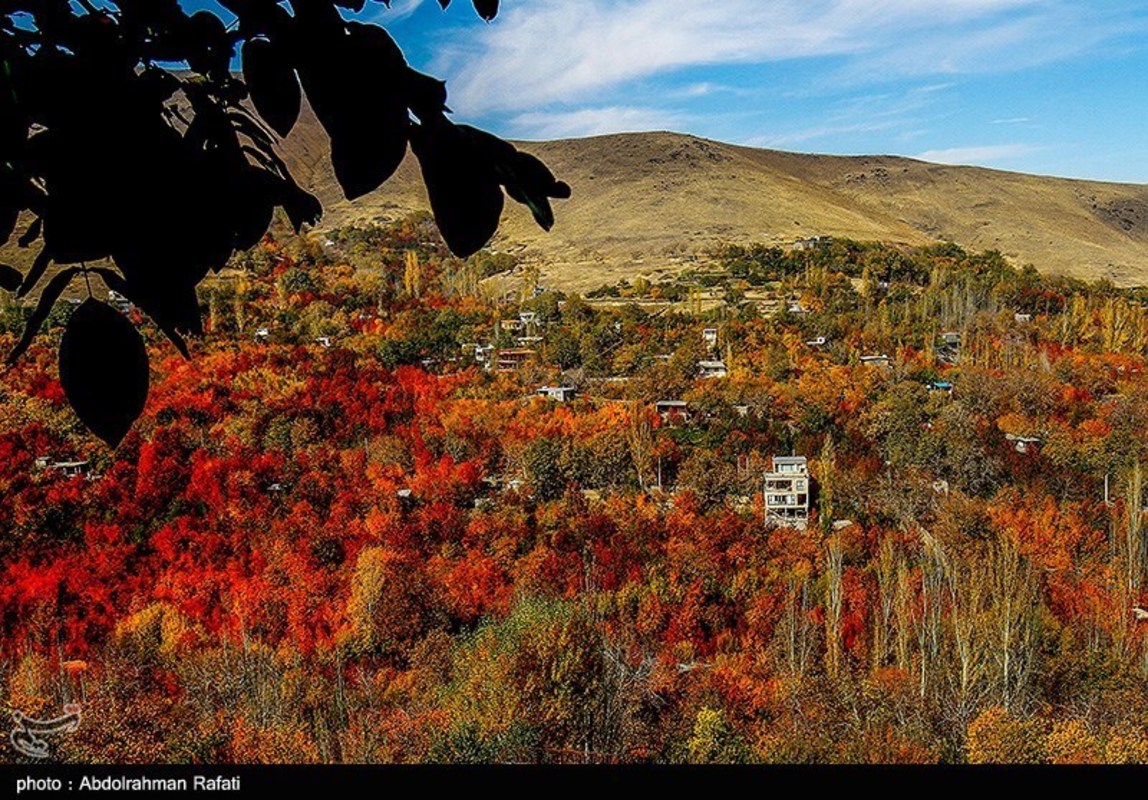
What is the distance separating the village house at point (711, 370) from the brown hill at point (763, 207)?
18211mm

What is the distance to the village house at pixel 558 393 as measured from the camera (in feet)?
91.0

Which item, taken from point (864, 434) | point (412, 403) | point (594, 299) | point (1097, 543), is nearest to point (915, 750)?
point (1097, 543)

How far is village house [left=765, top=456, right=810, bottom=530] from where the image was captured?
67.7 ft

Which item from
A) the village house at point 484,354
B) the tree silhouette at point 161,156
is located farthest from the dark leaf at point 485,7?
the village house at point 484,354

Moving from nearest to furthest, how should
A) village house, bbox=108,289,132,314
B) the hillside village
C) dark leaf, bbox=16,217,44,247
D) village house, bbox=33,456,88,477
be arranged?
1. village house, bbox=108,289,132,314
2. dark leaf, bbox=16,217,44,247
3. the hillside village
4. village house, bbox=33,456,88,477

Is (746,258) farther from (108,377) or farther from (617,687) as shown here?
(108,377)

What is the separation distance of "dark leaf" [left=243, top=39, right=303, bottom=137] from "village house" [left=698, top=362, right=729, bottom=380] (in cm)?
2886

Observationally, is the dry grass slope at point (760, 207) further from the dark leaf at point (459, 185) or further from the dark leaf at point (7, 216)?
the dark leaf at point (459, 185)

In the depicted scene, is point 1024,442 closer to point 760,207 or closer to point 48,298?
point 48,298

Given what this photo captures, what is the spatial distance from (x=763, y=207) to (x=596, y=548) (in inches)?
1889

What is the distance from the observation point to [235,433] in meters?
23.7

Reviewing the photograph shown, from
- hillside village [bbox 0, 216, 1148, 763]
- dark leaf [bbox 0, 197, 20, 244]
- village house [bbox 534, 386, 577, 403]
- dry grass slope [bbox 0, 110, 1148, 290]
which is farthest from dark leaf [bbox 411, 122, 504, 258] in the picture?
dry grass slope [bbox 0, 110, 1148, 290]

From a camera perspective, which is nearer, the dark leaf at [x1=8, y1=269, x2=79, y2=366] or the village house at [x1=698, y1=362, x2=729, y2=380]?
the dark leaf at [x1=8, y1=269, x2=79, y2=366]

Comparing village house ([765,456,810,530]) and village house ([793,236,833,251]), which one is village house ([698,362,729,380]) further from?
village house ([793,236,833,251])
